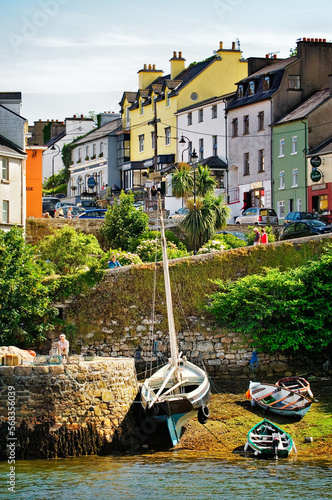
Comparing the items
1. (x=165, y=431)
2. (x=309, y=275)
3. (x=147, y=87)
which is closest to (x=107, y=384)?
(x=165, y=431)

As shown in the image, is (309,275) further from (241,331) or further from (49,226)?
(49,226)

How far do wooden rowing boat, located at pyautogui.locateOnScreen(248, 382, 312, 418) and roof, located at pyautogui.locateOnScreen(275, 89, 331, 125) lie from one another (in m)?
32.8

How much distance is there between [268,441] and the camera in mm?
A: 25953

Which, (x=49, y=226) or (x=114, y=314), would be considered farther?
(x=49, y=226)

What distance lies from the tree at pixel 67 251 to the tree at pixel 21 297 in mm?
5696

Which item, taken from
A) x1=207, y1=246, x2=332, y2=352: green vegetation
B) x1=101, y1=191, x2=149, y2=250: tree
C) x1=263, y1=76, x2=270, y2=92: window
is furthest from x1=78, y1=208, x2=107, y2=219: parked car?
x1=207, y1=246, x2=332, y2=352: green vegetation

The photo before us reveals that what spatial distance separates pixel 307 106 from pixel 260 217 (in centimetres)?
1082

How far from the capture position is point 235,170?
68.9m

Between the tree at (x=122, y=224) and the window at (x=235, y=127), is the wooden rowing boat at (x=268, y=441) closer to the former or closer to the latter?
the tree at (x=122, y=224)

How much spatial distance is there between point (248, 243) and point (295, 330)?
11826mm

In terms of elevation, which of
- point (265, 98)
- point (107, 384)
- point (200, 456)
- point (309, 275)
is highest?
point (265, 98)

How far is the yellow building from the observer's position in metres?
74.7

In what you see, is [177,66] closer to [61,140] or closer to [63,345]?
[61,140]

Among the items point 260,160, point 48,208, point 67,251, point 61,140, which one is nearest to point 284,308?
point 67,251
